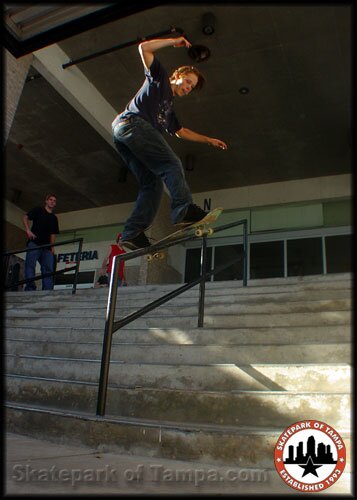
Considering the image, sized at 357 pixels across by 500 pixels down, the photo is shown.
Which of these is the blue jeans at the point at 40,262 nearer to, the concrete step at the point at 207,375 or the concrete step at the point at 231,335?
the concrete step at the point at 231,335

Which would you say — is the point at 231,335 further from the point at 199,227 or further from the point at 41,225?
the point at 41,225

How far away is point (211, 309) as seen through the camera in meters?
3.54

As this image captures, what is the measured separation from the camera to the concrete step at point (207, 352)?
2.20 metres

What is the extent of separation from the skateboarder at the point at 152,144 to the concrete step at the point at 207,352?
773 mm

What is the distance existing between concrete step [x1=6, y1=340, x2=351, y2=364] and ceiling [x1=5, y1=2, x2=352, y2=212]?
4439mm

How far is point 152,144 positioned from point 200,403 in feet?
5.36

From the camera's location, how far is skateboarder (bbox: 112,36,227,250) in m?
2.73

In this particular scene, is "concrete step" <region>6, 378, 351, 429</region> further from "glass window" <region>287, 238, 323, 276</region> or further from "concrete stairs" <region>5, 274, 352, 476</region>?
"glass window" <region>287, 238, 323, 276</region>

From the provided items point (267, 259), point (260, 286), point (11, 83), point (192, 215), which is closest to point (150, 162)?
point (192, 215)

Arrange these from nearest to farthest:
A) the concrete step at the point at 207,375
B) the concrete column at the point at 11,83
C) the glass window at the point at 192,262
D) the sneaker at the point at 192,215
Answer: the concrete step at the point at 207,375 < the sneaker at the point at 192,215 < the concrete column at the point at 11,83 < the glass window at the point at 192,262

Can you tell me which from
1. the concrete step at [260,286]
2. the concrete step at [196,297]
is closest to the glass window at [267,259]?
the concrete step at [260,286]

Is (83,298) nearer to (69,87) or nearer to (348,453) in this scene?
(348,453)

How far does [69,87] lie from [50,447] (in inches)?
279

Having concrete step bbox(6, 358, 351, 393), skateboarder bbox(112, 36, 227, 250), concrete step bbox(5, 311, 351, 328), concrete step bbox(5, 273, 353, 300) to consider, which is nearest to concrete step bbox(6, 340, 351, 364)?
concrete step bbox(6, 358, 351, 393)
